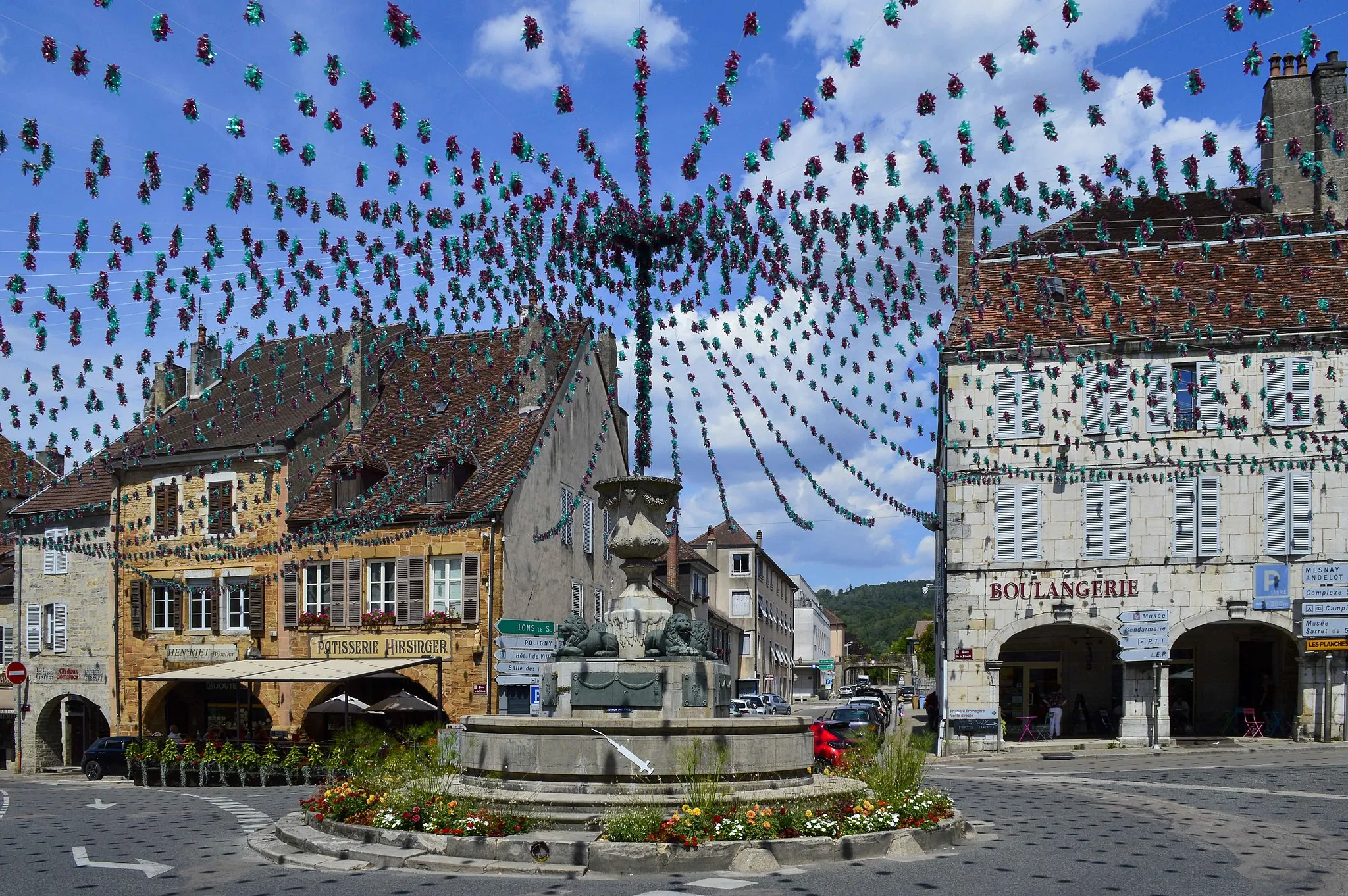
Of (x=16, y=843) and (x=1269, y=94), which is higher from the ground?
(x=1269, y=94)

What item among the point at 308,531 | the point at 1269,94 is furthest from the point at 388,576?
the point at 1269,94

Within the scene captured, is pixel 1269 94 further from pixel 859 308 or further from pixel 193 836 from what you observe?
pixel 193 836

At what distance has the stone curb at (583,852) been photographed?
36.5ft

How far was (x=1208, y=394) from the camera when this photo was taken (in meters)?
29.7

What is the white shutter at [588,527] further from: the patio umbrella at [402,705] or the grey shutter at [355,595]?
the patio umbrella at [402,705]

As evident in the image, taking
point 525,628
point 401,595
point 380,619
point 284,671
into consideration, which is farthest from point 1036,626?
point 284,671

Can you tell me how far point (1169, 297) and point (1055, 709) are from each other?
10338 millimetres

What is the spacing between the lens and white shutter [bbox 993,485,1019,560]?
99.7ft

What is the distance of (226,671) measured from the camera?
2759 centimetres

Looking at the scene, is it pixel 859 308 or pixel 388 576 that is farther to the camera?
pixel 388 576

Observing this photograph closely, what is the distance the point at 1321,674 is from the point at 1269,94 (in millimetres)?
15929

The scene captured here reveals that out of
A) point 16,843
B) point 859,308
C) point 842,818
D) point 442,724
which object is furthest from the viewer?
point 442,724

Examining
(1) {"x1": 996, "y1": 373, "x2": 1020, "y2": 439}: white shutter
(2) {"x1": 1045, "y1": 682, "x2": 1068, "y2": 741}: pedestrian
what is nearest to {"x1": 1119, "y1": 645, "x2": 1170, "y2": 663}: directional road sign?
(2) {"x1": 1045, "y1": 682, "x2": 1068, "y2": 741}: pedestrian

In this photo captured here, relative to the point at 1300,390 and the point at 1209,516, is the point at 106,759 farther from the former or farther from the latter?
the point at 1300,390
